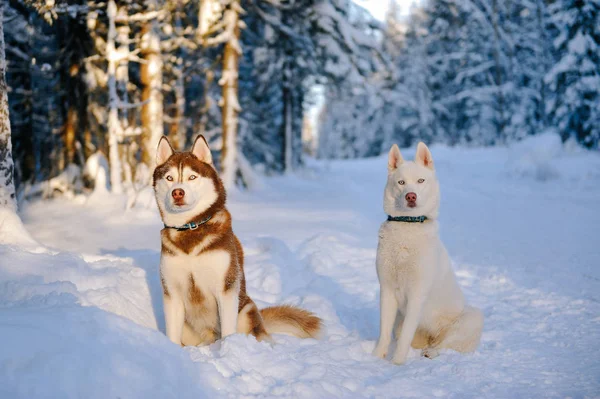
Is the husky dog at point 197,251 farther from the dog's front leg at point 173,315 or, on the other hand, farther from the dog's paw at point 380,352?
the dog's paw at point 380,352

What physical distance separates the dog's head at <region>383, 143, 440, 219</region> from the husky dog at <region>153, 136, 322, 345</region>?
135 centimetres

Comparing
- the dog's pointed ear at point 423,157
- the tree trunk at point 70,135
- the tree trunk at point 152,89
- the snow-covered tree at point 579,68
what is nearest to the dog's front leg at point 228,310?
the dog's pointed ear at point 423,157

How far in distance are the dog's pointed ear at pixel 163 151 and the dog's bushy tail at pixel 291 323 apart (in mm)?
1556

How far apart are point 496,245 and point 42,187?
11.3 metres

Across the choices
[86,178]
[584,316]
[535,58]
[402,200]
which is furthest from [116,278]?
[535,58]

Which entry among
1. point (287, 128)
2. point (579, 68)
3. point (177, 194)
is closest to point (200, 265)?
point (177, 194)

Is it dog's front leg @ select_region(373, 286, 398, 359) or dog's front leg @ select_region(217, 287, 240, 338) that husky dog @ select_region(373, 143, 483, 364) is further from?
dog's front leg @ select_region(217, 287, 240, 338)

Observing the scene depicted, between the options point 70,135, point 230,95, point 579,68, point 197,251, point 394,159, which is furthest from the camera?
point 579,68

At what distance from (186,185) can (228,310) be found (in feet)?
3.18

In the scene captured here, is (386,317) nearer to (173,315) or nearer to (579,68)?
(173,315)

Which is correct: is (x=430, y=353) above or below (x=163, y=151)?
below

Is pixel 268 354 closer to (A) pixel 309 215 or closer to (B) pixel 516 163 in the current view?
(A) pixel 309 215

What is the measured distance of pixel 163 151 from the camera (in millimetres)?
3504

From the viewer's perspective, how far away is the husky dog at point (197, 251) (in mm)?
3311
